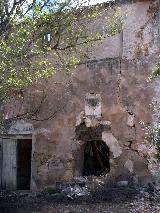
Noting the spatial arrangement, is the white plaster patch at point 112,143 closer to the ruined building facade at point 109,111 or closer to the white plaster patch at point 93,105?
the ruined building facade at point 109,111

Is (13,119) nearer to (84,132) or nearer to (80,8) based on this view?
(84,132)

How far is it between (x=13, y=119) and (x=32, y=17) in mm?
4846

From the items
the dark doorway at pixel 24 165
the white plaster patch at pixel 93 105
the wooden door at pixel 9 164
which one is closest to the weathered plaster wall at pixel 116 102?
the white plaster patch at pixel 93 105

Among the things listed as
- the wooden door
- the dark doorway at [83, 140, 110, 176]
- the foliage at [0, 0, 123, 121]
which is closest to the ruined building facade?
the dark doorway at [83, 140, 110, 176]

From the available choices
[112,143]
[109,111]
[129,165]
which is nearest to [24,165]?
[112,143]

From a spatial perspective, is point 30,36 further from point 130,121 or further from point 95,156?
point 95,156

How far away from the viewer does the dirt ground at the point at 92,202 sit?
9117 mm

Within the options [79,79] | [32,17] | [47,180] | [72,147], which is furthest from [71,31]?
[47,180]

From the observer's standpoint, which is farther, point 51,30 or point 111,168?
point 111,168

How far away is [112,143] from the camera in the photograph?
1139cm

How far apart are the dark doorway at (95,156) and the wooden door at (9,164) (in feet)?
7.12

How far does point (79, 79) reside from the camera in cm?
1199

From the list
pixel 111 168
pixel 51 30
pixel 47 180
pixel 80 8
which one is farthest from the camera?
pixel 47 180

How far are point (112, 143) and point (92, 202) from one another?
202 centimetres
